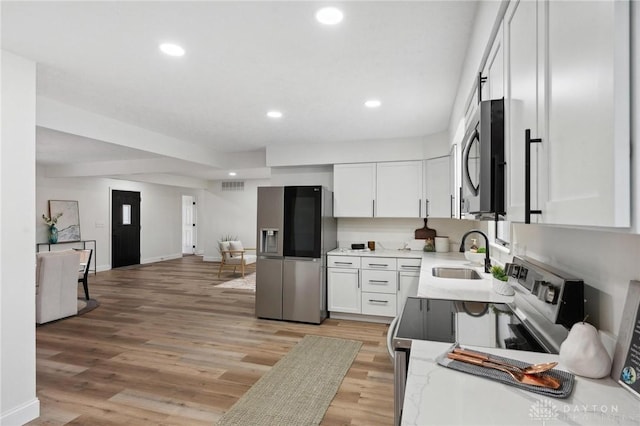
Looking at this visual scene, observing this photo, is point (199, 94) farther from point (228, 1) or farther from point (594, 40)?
point (594, 40)

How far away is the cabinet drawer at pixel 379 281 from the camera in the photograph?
13.6 ft

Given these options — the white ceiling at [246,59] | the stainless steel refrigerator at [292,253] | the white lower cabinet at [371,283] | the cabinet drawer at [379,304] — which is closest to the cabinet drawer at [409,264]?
the white lower cabinet at [371,283]

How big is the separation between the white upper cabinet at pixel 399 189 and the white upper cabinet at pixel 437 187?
9 cm

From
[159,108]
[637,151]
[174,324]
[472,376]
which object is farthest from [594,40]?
[174,324]

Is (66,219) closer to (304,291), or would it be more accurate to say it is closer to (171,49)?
(304,291)

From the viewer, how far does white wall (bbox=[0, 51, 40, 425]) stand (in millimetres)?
2055

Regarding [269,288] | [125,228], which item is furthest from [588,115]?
[125,228]

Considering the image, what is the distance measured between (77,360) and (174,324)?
1127mm

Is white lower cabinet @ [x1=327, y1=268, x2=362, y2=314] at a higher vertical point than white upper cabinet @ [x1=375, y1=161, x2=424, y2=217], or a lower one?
lower

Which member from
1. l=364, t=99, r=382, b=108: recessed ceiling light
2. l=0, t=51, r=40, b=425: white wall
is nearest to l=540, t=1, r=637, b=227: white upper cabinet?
l=364, t=99, r=382, b=108: recessed ceiling light

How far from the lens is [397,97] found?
289cm

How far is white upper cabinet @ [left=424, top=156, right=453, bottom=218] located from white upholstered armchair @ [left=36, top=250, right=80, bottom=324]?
4.80 m

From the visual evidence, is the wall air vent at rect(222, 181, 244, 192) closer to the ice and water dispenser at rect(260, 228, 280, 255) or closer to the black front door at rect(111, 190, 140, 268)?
the black front door at rect(111, 190, 140, 268)

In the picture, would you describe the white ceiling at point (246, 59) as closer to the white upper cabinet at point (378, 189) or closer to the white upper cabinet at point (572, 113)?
the white upper cabinet at point (378, 189)
